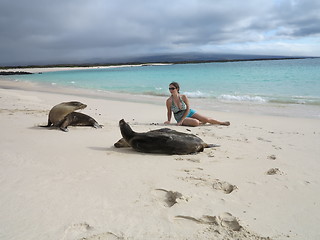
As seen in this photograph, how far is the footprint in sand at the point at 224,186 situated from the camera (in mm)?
3364

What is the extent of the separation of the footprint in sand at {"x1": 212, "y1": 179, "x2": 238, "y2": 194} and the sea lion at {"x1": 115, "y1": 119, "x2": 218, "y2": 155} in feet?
4.28

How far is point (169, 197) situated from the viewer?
316 cm

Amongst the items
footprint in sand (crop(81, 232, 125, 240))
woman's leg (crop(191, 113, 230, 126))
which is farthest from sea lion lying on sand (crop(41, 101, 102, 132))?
footprint in sand (crop(81, 232, 125, 240))

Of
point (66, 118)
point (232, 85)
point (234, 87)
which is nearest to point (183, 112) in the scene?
point (66, 118)

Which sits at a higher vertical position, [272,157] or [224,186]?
[224,186]

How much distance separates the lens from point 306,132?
6.65 m

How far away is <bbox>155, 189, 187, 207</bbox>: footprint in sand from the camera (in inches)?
119

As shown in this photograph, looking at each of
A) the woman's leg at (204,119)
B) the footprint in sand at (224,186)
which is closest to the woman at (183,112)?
the woman's leg at (204,119)

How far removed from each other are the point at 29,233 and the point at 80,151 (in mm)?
A: 2382

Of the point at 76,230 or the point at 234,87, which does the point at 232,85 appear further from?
the point at 76,230

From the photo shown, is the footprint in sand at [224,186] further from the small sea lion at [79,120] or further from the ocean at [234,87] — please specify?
the ocean at [234,87]

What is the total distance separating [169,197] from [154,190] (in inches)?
8.3

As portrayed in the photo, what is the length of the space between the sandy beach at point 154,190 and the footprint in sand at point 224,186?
1cm

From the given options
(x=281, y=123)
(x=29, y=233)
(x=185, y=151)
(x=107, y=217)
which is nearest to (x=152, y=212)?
(x=107, y=217)
